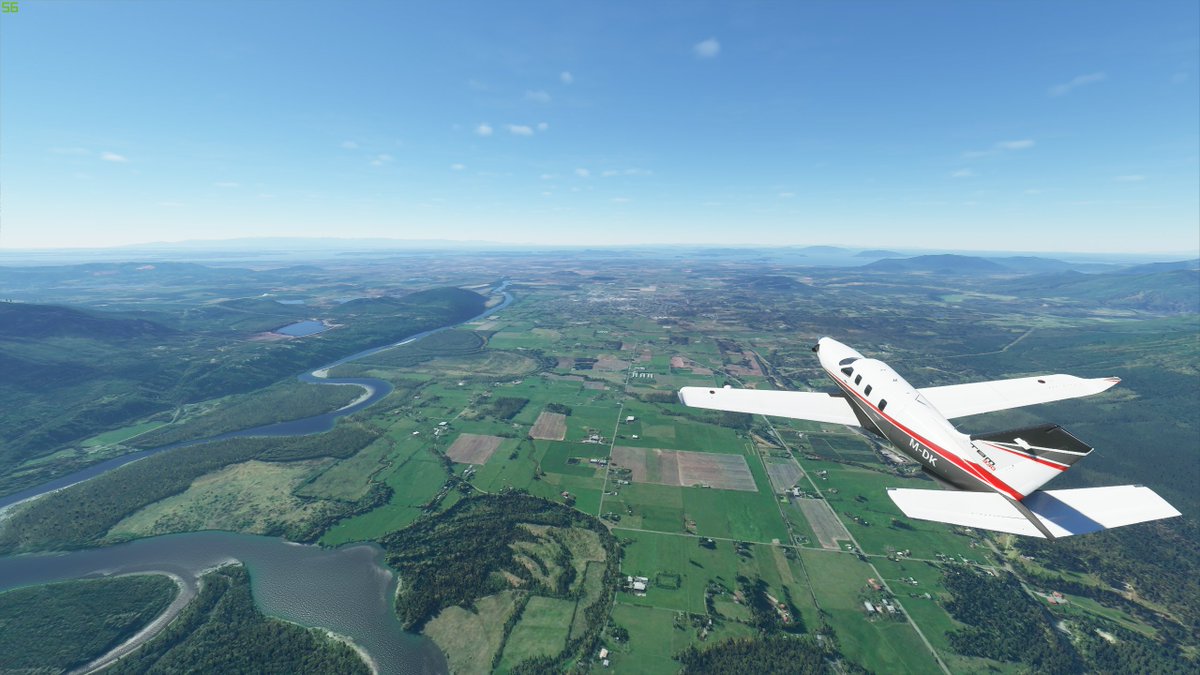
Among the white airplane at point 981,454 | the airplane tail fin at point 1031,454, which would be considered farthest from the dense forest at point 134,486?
the airplane tail fin at point 1031,454

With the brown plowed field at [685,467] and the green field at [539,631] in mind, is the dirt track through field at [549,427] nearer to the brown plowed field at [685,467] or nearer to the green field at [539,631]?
the brown plowed field at [685,467]

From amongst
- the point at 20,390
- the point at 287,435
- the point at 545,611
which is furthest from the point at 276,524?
the point at 20,390

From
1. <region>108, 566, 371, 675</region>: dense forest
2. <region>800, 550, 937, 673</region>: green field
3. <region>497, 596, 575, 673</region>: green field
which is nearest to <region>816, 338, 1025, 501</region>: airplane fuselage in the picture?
<region>800, 550, 937, 673</region>: green field

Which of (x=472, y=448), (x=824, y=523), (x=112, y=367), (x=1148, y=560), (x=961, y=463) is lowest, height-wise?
(x=1148, y=560)

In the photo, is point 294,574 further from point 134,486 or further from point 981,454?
point 981,454

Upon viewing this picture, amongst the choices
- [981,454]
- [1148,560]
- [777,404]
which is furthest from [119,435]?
[1148,560]

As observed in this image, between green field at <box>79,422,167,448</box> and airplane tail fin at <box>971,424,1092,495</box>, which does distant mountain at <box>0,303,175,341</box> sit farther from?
airplane tail fin at <box>971,424,1092,495</box>

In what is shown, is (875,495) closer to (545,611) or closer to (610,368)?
(545,611)
